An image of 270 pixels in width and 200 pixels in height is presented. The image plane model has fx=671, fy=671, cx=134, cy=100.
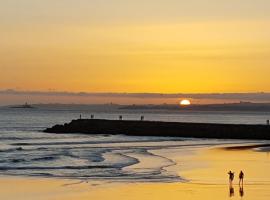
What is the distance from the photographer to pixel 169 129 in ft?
258

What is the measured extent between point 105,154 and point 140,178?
53.4 feet

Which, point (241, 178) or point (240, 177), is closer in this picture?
point (240, 177)

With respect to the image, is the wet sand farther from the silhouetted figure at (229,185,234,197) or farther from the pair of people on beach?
the pair of people on beach

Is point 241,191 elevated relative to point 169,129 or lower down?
lower down

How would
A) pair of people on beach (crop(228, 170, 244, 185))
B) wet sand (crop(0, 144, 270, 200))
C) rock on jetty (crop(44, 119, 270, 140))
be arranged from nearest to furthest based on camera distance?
wet sand (crop(0, 144, 270, 200))
pair of people on beach (crop(228, 170, 244, 185))
rock on jetty (crop(44, 119, 270, 140))

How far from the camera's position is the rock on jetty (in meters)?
73.4

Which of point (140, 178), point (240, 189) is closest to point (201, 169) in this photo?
point (140, 178)

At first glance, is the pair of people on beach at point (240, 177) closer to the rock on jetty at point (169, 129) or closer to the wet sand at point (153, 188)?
the wet sand at point (153, 188)

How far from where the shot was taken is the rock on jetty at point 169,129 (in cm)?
7344

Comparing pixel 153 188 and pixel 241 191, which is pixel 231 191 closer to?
pixel 241 191

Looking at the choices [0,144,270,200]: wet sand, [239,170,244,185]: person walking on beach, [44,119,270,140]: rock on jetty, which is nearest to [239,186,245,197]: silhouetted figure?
[0,144,270,200]: wet sand

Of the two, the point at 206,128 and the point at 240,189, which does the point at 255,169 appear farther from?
the point at 206,128

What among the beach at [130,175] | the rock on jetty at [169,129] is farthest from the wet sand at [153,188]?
the rock on jetty at [169,129]

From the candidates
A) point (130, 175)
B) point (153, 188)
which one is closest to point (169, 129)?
point (130, 175)
